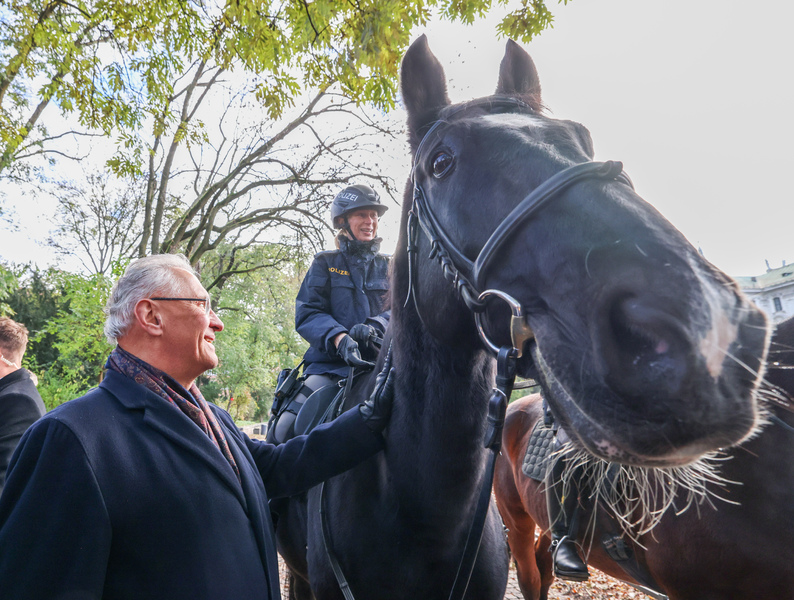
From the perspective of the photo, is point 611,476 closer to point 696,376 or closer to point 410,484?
point 410,484

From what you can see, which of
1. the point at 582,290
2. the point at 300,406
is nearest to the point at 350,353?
the point at 300,406

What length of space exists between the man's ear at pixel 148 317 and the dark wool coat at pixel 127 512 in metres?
0.21

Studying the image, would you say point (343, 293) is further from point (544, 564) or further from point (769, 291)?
point (544, 564)

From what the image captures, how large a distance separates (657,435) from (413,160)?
4.83 ft

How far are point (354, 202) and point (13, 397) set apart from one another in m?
3.17

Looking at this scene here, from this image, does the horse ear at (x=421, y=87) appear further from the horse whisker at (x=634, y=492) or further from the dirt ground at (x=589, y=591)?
the dirt ground at (x=589, y=591)

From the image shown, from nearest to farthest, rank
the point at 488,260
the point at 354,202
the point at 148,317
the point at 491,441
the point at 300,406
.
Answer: the point at 488,260
the point at 491,441
the point at 148,317
the point at 300,406
the point at 354,202

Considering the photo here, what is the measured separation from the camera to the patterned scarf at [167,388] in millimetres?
1763

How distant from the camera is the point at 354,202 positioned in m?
3.54

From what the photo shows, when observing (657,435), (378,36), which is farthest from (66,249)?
(657,435)

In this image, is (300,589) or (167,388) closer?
(167,388)

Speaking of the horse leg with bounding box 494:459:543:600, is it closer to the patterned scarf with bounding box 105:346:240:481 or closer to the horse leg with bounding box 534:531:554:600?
the horse leg with bounding box 534:531:554:600

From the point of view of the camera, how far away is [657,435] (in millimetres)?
941

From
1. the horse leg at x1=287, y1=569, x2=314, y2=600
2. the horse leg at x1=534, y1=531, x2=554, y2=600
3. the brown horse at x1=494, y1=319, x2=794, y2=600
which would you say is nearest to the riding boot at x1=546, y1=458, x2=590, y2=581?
the brown horse at x1=494, y1=319, x2=794, y2=600
